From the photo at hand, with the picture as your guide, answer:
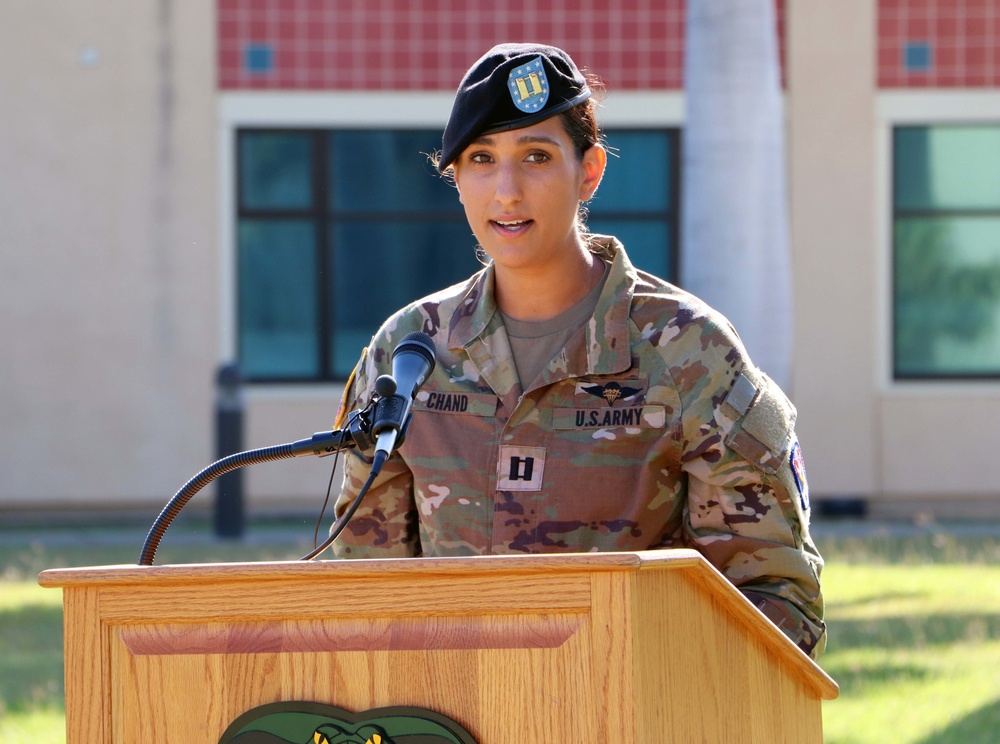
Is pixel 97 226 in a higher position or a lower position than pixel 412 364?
higher

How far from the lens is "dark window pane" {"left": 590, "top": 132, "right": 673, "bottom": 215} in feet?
44.4

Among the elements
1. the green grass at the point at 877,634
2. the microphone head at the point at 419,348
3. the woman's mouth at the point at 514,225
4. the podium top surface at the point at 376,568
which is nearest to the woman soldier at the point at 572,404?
the woman's mouth at the point at 514,225

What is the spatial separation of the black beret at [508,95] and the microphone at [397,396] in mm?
525

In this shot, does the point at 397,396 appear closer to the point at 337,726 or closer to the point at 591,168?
the point at 337,726

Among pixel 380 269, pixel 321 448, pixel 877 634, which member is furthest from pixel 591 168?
pixel 380 269

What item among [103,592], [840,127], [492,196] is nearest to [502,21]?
[840,127]

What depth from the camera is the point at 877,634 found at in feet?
23.4

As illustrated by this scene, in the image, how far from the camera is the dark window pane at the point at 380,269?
1357cm

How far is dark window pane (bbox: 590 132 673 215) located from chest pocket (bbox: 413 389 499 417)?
34.7 feet

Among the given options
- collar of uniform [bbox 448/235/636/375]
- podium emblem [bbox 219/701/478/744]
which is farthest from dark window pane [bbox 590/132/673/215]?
podium emblem [bbox 219/701/478/744]

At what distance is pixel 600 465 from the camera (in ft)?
9.50

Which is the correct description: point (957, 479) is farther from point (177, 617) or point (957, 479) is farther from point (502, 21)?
point (177, 617)

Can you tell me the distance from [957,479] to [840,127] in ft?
10.0

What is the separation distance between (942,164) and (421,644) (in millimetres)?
12315
